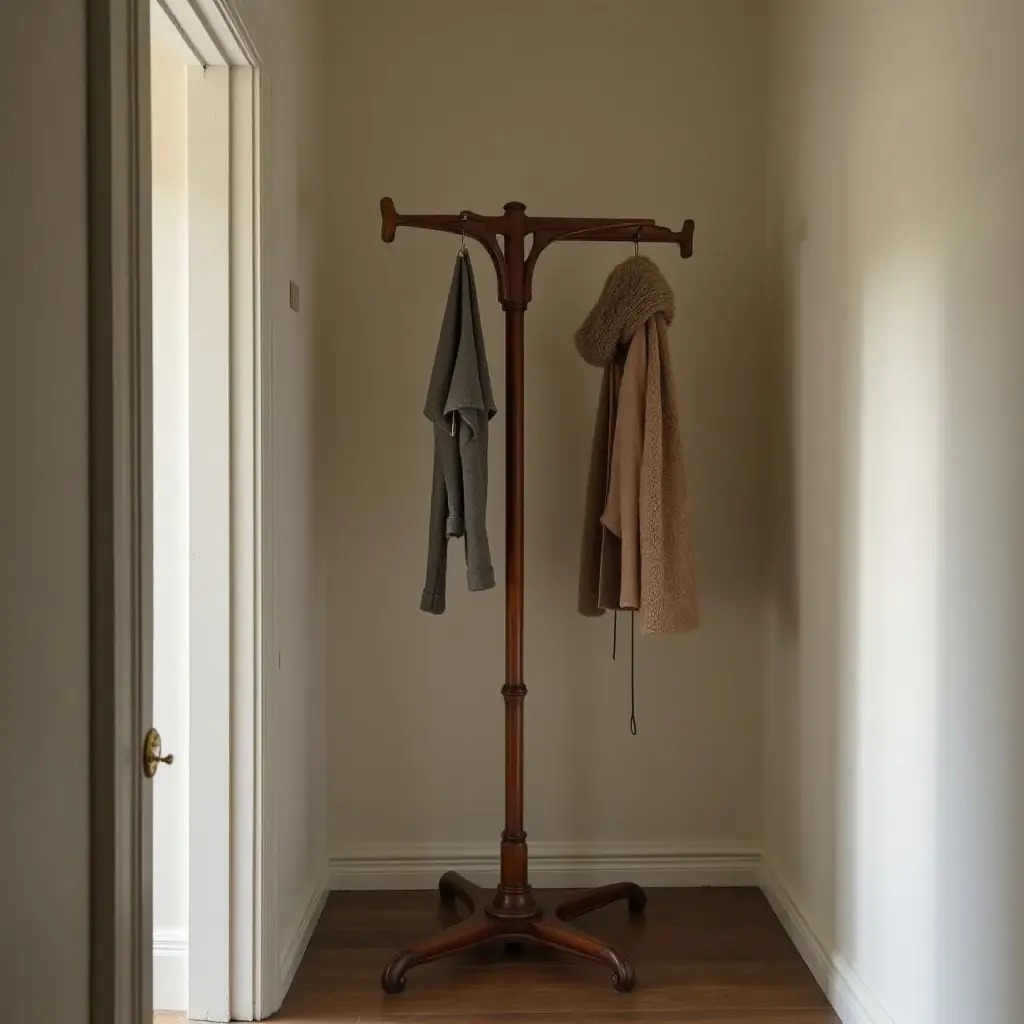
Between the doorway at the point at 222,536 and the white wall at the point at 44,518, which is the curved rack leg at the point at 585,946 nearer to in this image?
the doorway at the point at 222,536

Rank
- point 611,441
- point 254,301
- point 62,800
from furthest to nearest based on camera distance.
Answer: point 611,441
point 254,301
point 62,800

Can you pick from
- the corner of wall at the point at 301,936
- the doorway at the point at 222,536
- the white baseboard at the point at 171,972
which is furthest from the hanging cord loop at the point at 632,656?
the white baseboard at the point at 171,972

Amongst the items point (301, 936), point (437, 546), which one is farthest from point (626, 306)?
point (301, 936)

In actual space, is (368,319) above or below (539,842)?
above

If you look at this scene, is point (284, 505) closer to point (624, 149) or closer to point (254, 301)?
point (254, 301)

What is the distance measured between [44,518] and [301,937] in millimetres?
1827

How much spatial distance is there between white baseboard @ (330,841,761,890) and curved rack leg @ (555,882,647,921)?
17 centimetres

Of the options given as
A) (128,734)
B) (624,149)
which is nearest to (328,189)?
(624,149)

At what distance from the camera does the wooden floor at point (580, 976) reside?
2.34 meters

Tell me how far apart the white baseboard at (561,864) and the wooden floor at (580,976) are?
130 mm

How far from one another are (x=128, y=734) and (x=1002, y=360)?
1339 millimetres

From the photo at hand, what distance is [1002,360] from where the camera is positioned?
1635 mm

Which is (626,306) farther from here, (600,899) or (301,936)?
(301,936)

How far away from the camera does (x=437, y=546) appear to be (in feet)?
8.53
